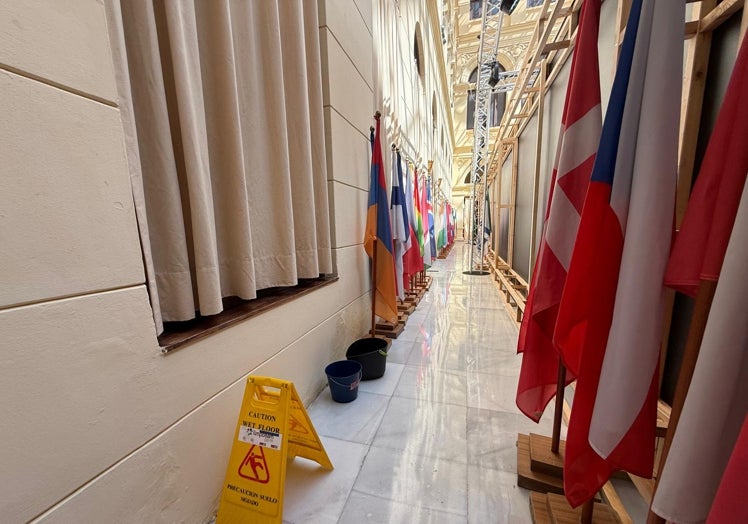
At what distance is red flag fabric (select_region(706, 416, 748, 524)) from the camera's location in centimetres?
42

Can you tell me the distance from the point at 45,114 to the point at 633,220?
140cm

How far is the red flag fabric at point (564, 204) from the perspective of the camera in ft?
2.98

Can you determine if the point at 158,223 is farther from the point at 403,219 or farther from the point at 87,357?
the point at 403,219

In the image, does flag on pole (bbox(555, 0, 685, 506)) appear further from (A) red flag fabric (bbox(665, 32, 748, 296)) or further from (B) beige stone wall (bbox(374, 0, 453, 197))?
(B) beige stone wall (bbox(374, 0, 453, 197))

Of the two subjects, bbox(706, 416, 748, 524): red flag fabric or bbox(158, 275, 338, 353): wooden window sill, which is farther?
bbox(158, 275, 338, 353): wooden window sill

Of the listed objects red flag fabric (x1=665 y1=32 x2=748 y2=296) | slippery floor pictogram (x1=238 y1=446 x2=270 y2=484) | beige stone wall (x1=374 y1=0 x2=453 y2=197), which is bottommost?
slippery floor pictogram (x1=238 y1=446 x2=270 y2=484)

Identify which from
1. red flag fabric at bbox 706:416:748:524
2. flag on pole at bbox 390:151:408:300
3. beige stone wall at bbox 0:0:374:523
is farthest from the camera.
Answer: flag on pole at bbox 390:151:408:300

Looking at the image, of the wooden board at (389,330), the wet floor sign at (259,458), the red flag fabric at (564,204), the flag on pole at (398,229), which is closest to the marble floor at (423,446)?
the wet floor sign at (259,458)

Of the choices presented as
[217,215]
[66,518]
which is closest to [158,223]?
[217,215]

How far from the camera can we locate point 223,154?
4.06ft

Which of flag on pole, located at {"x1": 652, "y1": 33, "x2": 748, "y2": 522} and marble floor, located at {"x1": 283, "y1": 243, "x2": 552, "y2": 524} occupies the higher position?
flag on pole, located at {"x1": 652, "y1": 33, "x2": 748, "y2": 522}

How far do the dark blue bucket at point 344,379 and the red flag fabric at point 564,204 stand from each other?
1.00 m

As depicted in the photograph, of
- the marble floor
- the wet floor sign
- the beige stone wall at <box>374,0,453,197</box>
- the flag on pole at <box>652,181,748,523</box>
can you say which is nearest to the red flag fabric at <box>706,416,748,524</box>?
the flag on pole at <box>652,181,748,523</box>

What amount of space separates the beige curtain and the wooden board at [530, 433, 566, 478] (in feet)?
4.56
